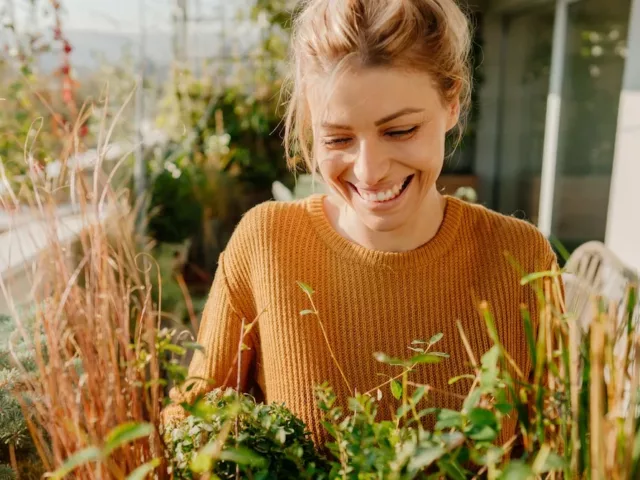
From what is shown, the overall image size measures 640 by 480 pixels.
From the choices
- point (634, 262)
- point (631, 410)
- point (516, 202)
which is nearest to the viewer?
point (631, 410)

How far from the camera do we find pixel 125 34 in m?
Answer: 4.60

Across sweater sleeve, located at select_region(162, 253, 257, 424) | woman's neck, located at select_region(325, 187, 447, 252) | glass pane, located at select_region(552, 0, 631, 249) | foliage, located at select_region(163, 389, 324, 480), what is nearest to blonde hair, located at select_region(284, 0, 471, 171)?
woman's neck, located at select_region(325, 187, 447, 252)

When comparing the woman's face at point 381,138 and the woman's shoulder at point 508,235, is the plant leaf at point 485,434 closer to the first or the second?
the woman's face at point 381,138

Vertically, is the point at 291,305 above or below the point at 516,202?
above

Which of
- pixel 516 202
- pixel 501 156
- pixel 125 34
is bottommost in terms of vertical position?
pixel 516 202

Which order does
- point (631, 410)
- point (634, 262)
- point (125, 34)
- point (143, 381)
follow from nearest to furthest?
1. point (631, 410)
2. point (143, 381)
3. point (634, 262)
4. point (125, 34)

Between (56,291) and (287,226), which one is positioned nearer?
(56,291)

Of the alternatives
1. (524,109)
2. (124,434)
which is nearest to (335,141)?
(124,434)

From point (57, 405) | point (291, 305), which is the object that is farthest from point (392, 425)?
point (291, 305)

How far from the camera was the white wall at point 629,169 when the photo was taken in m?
3.10

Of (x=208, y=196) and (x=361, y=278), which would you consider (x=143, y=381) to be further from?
(x=208, y=196)

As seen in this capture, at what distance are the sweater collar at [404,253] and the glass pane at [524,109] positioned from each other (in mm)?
4519

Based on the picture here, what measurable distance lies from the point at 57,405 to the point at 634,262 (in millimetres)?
3013

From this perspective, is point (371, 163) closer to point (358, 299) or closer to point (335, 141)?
point (335, 141)
